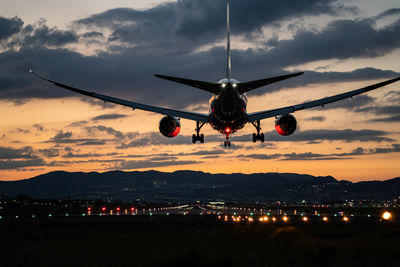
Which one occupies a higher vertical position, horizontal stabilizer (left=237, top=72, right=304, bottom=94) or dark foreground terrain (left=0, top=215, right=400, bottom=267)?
horizontal stabilizer (left=237, top=72, right=304, bottom=94)

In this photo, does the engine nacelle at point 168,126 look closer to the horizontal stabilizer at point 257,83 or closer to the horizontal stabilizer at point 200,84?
the horizontal stabilizer at point 200,84

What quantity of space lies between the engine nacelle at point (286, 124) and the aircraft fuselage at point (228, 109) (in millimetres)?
3592

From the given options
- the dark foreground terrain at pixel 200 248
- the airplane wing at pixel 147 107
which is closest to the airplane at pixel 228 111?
the airplane wing at pixel 147 107

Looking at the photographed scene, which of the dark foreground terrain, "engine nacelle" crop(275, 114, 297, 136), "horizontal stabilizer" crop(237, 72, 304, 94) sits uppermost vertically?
"horizontal stabilizer" crop(237, 72, 304, 94)

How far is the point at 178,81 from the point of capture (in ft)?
117

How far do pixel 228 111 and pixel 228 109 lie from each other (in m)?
0.32

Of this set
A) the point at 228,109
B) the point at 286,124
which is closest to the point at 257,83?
the point at 228,109

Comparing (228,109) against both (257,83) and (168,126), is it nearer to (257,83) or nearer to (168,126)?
(257,83)

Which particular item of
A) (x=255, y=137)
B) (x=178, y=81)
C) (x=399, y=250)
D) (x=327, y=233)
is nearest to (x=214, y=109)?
(x=178, y=81)

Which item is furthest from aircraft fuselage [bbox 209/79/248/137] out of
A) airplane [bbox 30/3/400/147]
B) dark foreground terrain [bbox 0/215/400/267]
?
dark foreground terrain [bbox 0/215/400/267]

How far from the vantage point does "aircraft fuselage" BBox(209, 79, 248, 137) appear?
3872cm

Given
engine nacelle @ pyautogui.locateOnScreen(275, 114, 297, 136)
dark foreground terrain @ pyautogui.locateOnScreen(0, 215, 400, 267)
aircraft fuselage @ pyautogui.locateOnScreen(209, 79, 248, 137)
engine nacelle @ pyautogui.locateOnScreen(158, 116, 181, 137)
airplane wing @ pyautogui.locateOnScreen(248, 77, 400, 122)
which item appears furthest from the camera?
engine nacelle @ pyautogui.locateOnScreen(158, 116, 181, 137)

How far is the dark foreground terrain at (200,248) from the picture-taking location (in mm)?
18906

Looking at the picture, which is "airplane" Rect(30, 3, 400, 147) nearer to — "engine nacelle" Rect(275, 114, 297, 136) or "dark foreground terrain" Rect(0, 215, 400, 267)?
"engine nacelle" Rect(275, 114, 297, 136)
